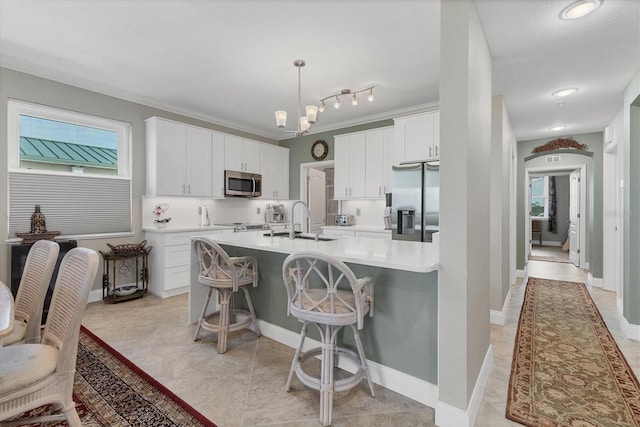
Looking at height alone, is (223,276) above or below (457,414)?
above

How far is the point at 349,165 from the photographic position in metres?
5.15

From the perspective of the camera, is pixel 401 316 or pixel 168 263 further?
pixel 168 263

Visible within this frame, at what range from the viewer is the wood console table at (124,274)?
A: 3.88 meters

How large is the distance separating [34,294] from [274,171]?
14.9ft

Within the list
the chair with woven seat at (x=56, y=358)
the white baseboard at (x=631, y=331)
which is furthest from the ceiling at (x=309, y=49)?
the white baseboard at (x=631, y=331)

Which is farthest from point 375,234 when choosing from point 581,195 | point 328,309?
point 581,195

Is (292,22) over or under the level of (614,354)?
over

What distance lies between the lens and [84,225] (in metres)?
3.86

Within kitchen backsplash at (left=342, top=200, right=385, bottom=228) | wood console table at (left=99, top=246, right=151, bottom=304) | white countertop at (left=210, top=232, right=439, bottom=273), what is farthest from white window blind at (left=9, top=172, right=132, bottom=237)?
kitchen backsplash at (left=342, top=200, right=385, bottom=228)

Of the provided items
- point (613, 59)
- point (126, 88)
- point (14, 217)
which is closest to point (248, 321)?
point (14, 217)

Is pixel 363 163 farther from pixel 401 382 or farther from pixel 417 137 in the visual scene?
pixel 401 382

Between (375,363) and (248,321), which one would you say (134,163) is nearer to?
(248,321)

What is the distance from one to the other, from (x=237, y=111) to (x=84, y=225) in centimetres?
264

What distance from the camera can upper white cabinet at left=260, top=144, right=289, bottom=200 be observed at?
5.92 m
